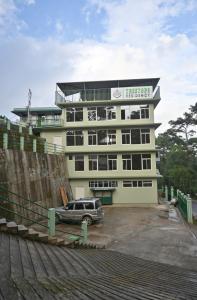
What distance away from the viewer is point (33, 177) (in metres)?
21.8

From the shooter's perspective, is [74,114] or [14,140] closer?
[14,140]

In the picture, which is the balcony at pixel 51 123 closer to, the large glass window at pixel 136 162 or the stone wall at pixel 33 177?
the stone wall at pixel 33 177

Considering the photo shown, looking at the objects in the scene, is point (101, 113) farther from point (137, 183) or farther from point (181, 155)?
point (181, 155)

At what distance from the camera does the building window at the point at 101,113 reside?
3139 centimetres

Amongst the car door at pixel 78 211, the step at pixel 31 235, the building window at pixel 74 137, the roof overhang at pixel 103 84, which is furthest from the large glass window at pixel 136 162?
the step at pixel 31 235

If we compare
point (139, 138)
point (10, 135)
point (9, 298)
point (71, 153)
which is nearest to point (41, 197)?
point (10, 135)

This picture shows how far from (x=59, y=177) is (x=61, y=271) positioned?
70.9 feet

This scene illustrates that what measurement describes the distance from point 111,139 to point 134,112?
12.6ft

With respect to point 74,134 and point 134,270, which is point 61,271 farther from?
point 74,134

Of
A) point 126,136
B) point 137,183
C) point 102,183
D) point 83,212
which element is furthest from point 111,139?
point 83,212

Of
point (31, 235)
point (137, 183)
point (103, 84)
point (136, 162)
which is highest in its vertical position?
point (103, 84)

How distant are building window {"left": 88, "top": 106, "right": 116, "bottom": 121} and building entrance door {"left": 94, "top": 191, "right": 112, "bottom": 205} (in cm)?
799

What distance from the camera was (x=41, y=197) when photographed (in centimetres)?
2252

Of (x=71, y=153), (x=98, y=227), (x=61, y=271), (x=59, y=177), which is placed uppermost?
(x=71, y=153)
